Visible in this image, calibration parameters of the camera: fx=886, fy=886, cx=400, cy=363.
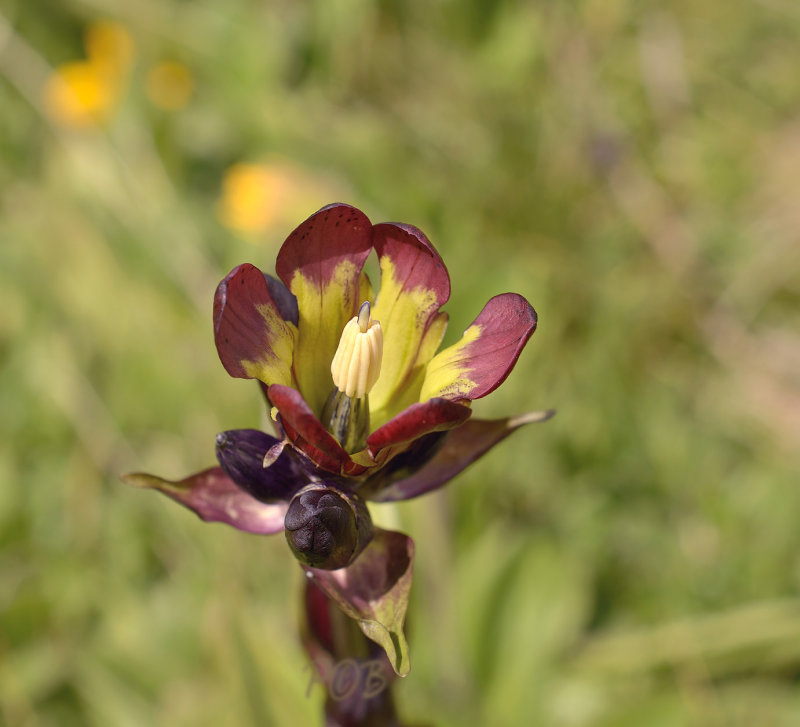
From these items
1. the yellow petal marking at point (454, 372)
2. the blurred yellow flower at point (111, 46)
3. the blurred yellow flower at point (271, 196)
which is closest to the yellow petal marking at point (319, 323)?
the yellow petal marking at point (454, 372)

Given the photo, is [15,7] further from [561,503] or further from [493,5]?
[561,503]

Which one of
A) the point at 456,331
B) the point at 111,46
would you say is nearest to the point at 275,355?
the point at 456,331

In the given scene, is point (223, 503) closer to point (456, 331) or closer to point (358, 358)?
point (358, 358)

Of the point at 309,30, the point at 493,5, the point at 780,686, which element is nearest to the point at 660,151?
the point at 493,5

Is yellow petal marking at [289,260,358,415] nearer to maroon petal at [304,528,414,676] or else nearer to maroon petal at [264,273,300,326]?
maroon petal at [264,273,300,326]

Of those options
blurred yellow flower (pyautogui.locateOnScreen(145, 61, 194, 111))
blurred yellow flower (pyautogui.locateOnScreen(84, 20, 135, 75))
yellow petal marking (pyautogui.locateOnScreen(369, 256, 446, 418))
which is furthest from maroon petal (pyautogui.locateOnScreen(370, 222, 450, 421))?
blurred yellow flower (pyautogui.locateOnScreen(84, 20, 135, 75))
